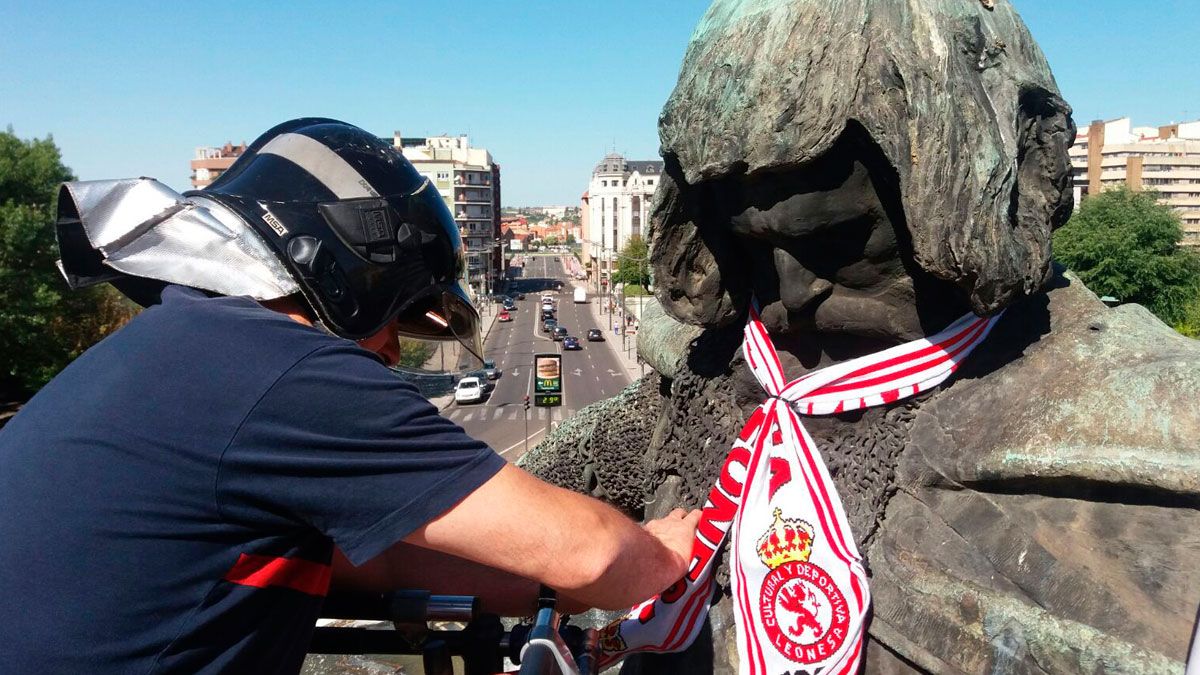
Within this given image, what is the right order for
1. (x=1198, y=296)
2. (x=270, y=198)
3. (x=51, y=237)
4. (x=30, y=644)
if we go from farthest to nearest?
(x=1198, y=296) → (x=51, y=237) → (x=270, y=198) → (x=30, y=644)

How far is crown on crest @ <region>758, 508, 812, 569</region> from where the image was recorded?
2.35 m

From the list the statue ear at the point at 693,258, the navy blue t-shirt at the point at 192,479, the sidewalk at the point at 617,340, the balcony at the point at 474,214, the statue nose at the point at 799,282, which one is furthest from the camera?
the balcony at the point at 474,214

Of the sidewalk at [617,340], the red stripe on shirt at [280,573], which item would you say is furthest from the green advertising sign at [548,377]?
the red stripe on shirt at [280,573]

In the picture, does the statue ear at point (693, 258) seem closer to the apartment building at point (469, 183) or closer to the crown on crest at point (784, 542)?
the crown on crest at point (784, 542)

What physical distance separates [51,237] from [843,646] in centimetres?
2501

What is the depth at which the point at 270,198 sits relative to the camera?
5.82ft

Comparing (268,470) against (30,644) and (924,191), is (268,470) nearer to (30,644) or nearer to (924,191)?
(30,644)

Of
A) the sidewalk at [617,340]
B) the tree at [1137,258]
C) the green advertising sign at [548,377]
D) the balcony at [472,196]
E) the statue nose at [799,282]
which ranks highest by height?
the balcony at [472,196]

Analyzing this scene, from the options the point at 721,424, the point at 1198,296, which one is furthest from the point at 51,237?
the point at 1198,296

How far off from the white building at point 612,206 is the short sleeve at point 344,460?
193 feet

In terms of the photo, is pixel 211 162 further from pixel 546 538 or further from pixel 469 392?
pixel 546 538

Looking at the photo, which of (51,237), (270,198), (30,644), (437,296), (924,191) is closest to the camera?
(30,644)

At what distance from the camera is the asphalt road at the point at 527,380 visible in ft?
79.8

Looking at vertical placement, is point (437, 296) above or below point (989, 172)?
below
